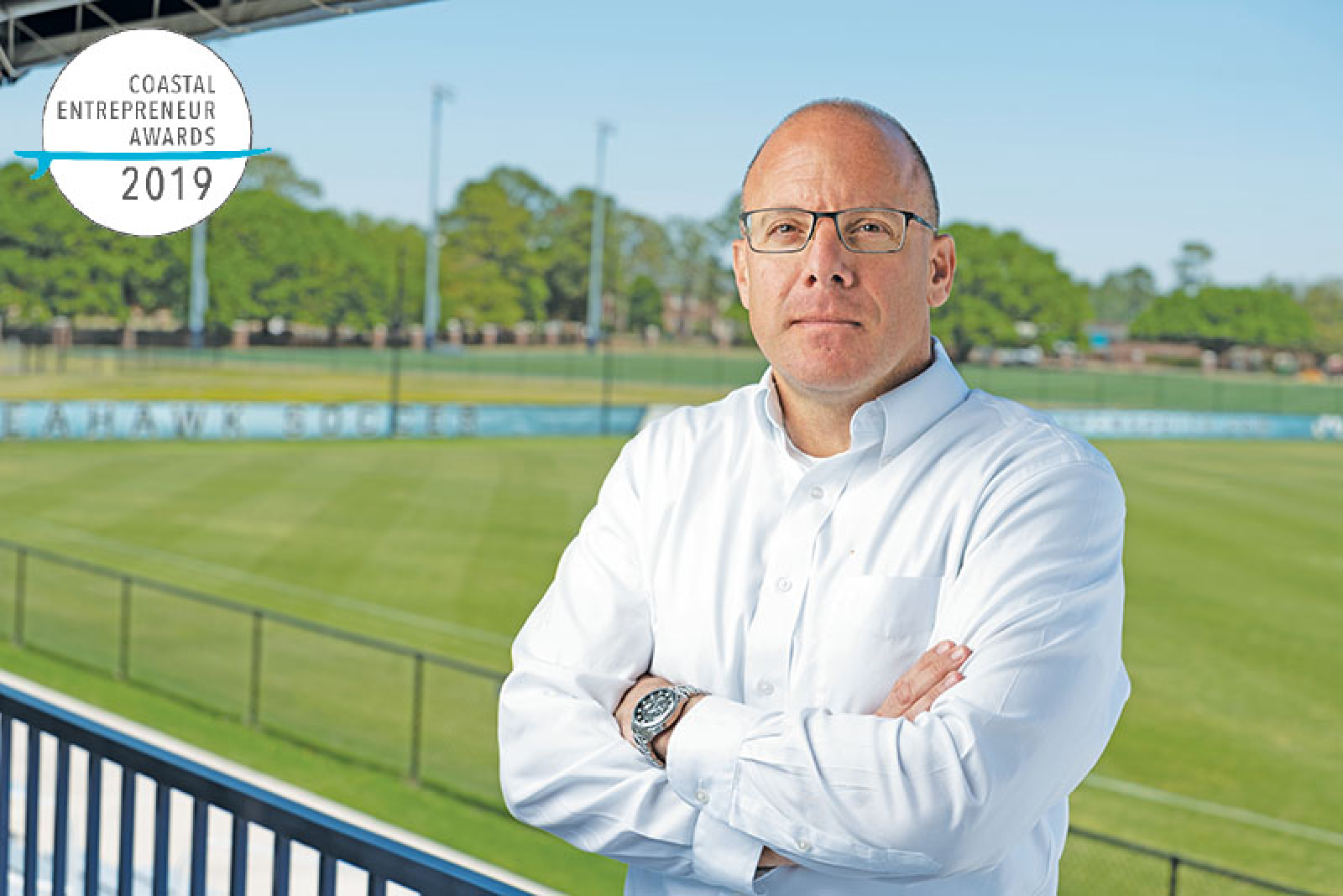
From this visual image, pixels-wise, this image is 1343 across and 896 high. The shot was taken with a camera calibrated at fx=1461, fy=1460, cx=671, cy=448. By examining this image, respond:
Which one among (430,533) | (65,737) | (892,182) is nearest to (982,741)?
(892,182)

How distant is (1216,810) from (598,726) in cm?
1189

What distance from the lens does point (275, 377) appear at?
71.2 meters

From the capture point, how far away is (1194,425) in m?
58.7

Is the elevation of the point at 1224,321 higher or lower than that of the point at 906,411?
higher

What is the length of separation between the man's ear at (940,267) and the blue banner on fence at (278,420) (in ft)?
128

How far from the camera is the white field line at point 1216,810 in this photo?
494 inches

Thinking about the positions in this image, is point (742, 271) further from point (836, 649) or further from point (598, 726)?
point (598, 726)

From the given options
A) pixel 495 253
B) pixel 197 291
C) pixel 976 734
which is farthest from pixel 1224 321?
pixel 976 734

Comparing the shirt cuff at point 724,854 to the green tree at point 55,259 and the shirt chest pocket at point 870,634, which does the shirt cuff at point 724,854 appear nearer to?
the shirt chest pocket at point 870,634

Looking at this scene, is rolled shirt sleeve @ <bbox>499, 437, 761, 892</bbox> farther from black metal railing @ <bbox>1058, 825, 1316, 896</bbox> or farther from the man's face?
black metal railing @ <bbox>1058, 825, 1316, 896</bbox>

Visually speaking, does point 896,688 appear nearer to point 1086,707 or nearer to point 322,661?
point 1086,707

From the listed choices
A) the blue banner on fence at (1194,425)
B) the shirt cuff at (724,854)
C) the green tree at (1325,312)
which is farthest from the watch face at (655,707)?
the green tree at (1325,312)

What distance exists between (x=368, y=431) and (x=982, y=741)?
4351 cm

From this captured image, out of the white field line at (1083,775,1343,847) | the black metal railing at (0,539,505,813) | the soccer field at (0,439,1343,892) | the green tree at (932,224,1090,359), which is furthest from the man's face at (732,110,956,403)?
the green tree at (932,224,1090,359)
